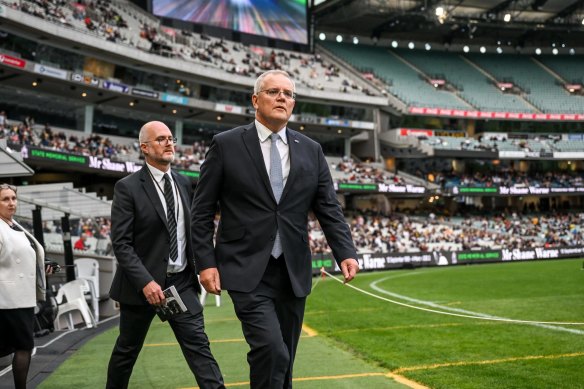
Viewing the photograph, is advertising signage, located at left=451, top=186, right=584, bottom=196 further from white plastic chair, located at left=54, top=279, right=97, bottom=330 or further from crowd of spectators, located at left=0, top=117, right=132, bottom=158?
white plastic chair, located at left=54, top=279, right=97, bottom=330

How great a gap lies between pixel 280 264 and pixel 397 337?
19.2 ft

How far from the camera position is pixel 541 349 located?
26.0ft

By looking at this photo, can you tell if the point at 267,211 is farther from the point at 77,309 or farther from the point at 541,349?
the point at 77,309

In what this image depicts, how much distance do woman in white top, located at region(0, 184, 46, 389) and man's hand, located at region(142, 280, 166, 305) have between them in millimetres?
1562

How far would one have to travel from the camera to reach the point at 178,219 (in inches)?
203

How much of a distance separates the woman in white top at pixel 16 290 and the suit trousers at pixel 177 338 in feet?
3.46

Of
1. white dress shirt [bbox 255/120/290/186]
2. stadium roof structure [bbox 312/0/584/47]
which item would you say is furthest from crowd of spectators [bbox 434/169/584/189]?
white dress shirt [bbox 255/120/290/186]

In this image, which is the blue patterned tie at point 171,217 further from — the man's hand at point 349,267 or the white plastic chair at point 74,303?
the white plastic chair at point 74,303

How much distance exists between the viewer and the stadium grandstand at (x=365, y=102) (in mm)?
39750

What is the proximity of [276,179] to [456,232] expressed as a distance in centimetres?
4819

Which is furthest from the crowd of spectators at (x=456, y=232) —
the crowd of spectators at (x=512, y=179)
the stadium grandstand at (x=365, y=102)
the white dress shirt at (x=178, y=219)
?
the white dress shirt at (x=178, y=219)

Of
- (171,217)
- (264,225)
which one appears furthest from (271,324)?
(171,217)

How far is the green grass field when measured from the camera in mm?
6508

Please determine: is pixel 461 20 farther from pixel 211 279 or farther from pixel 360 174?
pixel 211 279
